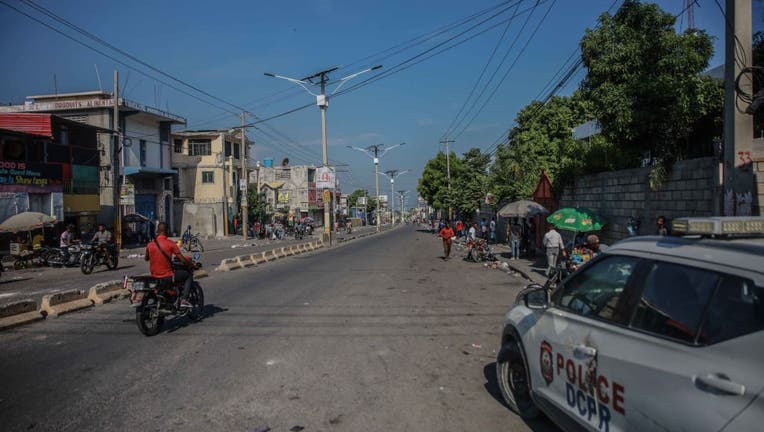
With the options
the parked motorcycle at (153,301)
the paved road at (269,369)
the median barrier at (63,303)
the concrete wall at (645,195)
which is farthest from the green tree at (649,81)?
the median barrier at (63,303)

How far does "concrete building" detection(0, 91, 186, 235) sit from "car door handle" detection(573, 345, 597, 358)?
1330 inches

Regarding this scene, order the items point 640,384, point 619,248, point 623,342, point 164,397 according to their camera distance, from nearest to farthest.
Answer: point 640,384, point 623,342, point 619,248, point 164,397

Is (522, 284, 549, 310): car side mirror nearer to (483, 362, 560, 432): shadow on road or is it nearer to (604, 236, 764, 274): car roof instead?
(604, 236, 764, 274): car roof

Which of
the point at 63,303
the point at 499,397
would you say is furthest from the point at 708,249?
the point at 63,303

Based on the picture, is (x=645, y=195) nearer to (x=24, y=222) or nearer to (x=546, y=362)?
(x=546, y=362)

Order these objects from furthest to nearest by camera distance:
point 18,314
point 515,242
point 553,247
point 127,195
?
point 127,195 → point 515,242 → point 553,247 → point 18,314

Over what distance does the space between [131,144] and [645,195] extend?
34.1 m

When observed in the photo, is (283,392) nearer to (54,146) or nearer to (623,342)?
(623,342)

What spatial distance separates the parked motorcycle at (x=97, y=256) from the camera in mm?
18125

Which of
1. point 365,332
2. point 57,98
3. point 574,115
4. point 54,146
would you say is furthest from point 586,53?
point 57,98

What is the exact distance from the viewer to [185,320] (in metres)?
9.18

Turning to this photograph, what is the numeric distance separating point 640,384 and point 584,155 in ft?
55.6

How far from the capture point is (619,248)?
11.9ft

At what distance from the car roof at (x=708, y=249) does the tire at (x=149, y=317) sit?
6808 mm
